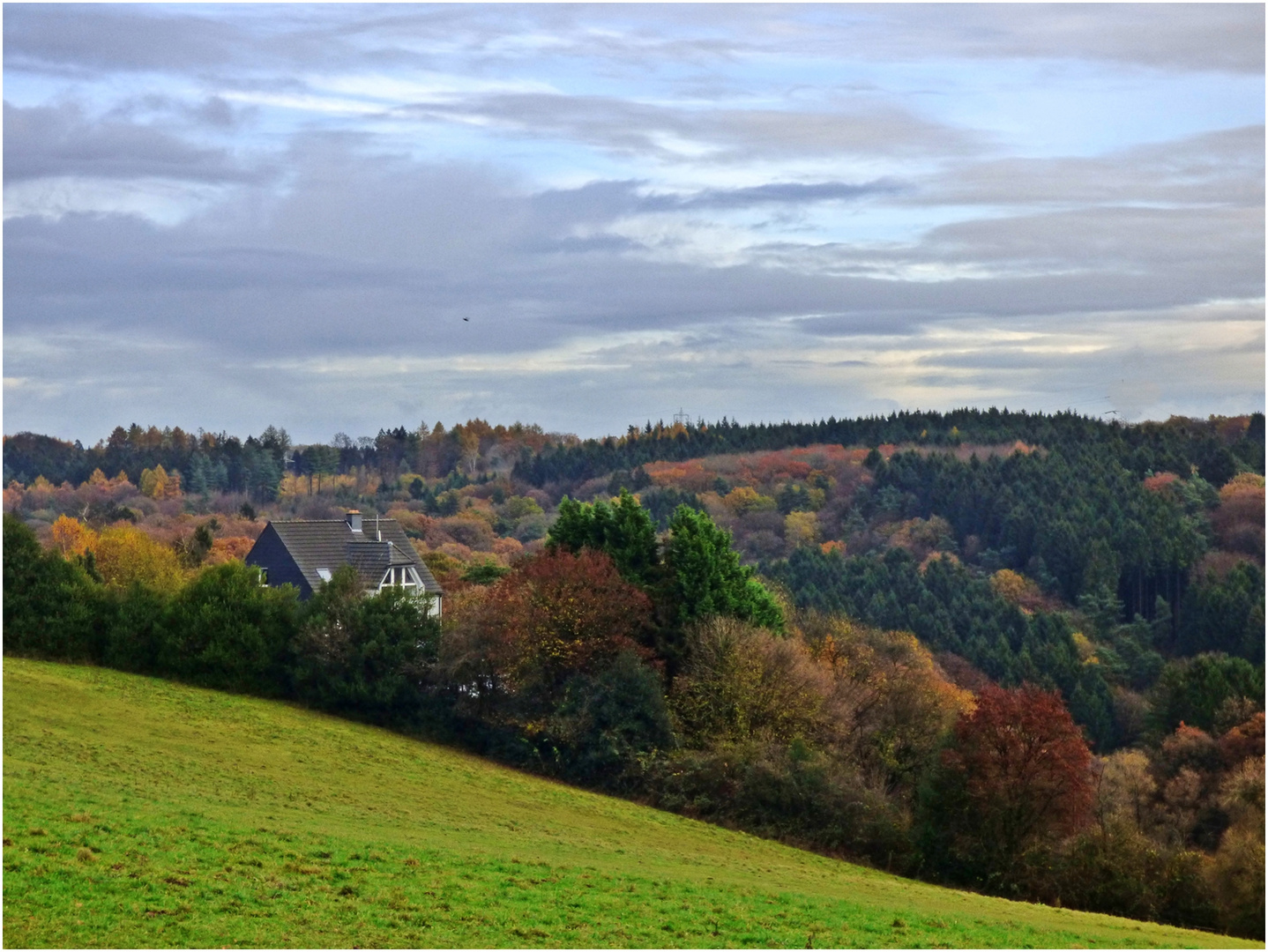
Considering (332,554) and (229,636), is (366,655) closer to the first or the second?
(229,636)

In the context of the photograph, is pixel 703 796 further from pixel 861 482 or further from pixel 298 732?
pixel 861 482

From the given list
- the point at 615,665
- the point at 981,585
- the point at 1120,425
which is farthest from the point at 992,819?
the point at 1120,425

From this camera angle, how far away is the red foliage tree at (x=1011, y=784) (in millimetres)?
36719

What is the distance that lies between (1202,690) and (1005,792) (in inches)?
1304

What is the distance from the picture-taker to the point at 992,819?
3700cm

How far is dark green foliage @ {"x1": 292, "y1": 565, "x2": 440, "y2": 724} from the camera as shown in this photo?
4662 centimetres

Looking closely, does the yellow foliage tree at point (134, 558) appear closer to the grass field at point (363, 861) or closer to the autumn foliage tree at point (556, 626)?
the autumn foliage tree at point (556, 626)

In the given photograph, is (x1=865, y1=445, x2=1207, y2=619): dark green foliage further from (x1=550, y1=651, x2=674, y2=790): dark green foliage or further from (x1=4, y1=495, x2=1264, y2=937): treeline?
(x1=550, y1=651, x2=674, y2=790): dark green foliage

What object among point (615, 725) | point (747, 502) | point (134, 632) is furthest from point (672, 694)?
point (747, 502)

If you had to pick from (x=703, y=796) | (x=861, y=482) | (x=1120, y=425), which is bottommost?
(x=703, y=796)

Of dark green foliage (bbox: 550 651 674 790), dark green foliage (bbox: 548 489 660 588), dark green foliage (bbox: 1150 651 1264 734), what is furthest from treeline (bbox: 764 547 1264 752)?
dark green foliage (bbox: 550 651 674 790)

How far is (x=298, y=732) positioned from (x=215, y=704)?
4.00 m

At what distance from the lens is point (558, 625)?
45.7 m

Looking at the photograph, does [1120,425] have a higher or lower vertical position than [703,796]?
higher
